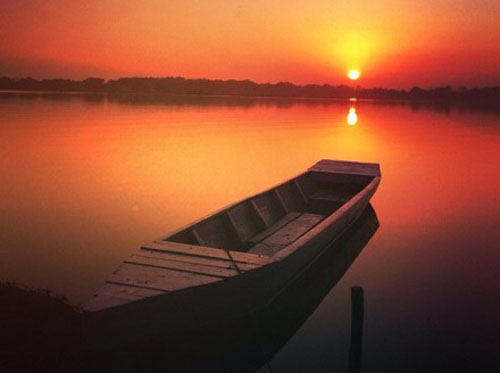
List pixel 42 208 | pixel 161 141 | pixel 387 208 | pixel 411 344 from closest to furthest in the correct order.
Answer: pixel 411 344
pixel 42 208
pixel 387 208
pixel 161 141

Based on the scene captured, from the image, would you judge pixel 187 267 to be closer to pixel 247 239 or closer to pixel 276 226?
pixel 247 239

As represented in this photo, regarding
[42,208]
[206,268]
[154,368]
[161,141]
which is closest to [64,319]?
[154,368]

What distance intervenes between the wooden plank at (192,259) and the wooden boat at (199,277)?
14 millimetres

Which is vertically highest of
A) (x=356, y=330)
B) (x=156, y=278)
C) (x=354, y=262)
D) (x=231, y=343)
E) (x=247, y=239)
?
(x=156, y=278)

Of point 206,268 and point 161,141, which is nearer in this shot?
point 206,268

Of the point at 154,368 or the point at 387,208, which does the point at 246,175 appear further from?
the point at 154,368

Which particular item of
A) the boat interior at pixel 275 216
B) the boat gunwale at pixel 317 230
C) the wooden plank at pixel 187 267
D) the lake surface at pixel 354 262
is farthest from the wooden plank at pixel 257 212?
the wooden plank at pixel 187 267

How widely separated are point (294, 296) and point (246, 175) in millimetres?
14068

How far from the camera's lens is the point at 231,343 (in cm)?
713

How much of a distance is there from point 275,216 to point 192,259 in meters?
5.26

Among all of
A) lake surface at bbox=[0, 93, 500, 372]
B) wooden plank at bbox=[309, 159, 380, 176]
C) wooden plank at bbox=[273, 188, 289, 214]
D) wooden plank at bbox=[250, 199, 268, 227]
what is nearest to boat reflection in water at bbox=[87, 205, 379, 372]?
lake surface at bbox=[0, 93, 500, 372]

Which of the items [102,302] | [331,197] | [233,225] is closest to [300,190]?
[331,197]

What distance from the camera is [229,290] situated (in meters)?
6.48

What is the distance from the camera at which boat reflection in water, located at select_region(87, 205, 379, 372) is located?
6445 millimetres
